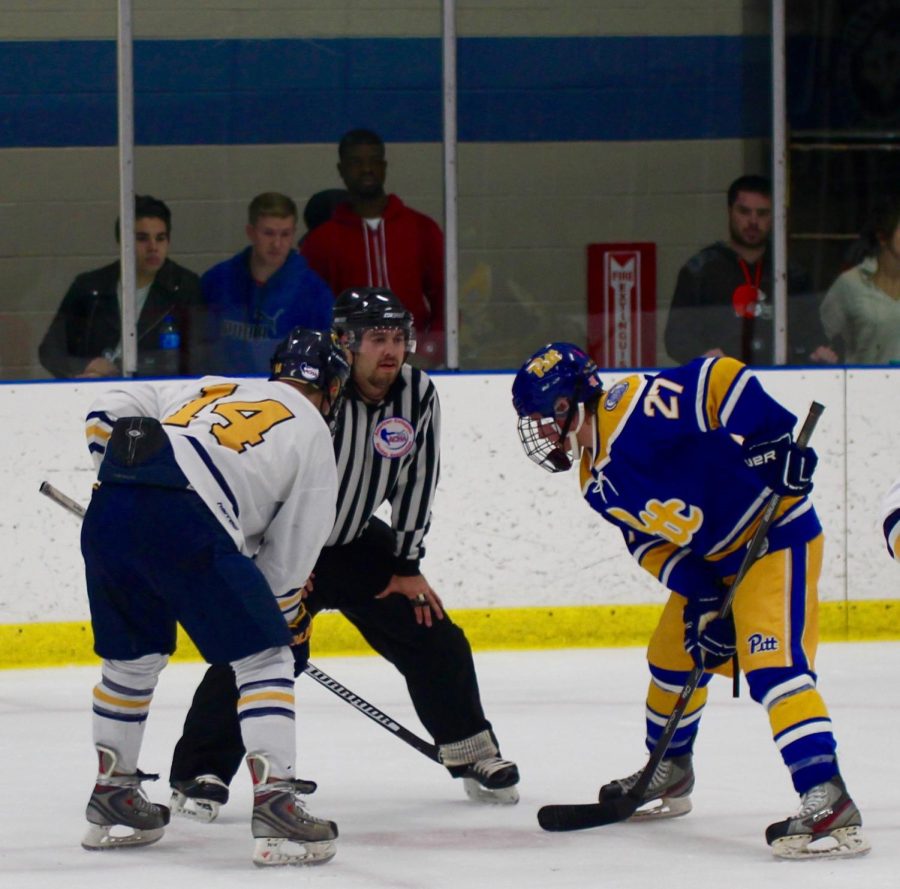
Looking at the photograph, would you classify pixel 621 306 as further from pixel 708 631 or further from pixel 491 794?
pixel 708 631

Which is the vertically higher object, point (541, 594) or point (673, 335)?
point (673, 335)

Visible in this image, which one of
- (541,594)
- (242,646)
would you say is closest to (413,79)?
(541,594)

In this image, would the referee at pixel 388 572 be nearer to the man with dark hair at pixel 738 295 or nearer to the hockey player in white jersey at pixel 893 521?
the hockey player in white jersey at pixel 893 521

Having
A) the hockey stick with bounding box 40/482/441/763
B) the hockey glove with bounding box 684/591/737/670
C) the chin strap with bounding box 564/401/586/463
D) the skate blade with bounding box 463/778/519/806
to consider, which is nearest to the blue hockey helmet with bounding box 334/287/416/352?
the chin strap with bounding box 564/401/586/463

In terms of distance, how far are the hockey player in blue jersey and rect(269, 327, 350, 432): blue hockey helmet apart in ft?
1.04

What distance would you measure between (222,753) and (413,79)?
2852 mm

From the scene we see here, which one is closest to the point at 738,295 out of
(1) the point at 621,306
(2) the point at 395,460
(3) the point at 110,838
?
(1) the point at 621,306

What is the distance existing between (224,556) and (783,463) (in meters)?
0.93

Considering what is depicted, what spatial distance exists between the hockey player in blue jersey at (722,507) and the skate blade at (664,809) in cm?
29

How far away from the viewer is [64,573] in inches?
213

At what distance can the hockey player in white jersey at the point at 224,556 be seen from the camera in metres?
3.06

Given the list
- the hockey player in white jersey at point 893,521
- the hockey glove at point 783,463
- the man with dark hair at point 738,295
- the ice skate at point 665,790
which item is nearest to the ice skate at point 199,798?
the ice skate at point 665,790

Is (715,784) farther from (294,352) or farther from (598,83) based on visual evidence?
(598,83)

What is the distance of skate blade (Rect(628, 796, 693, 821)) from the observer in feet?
11.7
